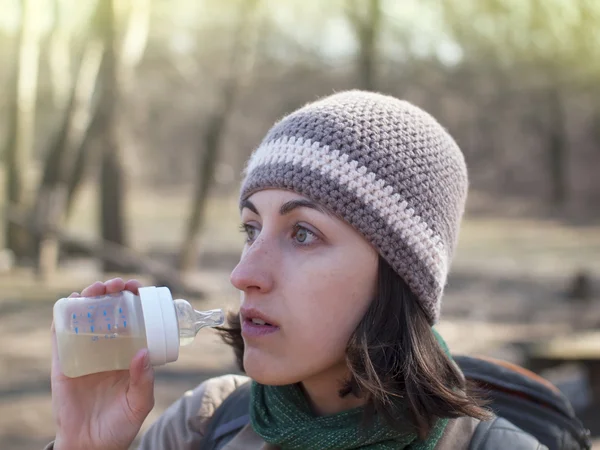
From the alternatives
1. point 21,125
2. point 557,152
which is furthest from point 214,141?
point 557,152

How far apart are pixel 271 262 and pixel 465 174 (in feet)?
2.10

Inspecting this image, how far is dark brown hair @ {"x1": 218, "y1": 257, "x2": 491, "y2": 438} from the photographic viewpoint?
1851 millimetres

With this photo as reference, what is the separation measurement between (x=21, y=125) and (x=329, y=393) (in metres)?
14.4

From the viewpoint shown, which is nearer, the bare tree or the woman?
the woman

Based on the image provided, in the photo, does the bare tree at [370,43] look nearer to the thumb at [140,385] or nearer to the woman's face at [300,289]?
the woman's face at [300,289]

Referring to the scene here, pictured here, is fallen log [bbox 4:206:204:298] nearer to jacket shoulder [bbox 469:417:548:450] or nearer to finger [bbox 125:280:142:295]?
finger [bbox 125:280:142:295]

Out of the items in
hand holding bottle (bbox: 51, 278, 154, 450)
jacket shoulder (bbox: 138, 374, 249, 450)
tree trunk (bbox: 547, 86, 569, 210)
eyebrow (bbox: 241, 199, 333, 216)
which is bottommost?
tree trunk (bbox: 547, 86, 569, 210)

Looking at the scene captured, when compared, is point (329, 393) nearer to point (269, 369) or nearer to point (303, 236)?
point (269, 369)

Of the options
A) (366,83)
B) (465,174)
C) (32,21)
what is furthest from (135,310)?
(32,21)

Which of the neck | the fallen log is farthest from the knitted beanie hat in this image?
the fallen log

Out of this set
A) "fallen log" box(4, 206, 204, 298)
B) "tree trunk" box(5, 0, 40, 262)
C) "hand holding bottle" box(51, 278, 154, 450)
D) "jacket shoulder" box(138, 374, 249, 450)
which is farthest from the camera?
"tree trunk" box(5, 0, 40, 262)

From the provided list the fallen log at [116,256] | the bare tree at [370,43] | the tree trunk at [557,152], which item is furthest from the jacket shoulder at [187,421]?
the tree trunk at [557,152]

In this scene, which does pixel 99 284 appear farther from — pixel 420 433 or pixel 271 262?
pixel 420 433

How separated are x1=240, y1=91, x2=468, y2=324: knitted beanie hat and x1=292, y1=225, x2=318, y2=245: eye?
85 mm
